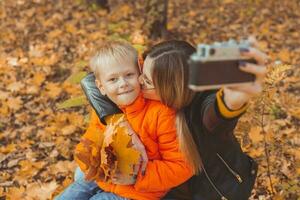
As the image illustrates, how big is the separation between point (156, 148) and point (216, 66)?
0.93m

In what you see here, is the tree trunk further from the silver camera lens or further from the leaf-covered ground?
A: the silver camera lens

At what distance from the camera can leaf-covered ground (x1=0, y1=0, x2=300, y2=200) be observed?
3586mm

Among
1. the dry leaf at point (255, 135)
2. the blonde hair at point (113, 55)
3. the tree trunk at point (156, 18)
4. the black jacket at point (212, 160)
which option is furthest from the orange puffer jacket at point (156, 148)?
the tree trunk at point (156, 18)

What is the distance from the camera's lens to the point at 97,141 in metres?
2.43

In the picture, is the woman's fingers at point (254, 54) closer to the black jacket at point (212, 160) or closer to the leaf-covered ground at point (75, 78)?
the black jacket at point (212, 160)

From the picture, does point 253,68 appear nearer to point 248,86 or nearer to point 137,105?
point 248,86

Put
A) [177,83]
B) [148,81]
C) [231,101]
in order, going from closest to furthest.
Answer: [231,101] < [177,83] < [148,81]

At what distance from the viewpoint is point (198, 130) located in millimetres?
2270

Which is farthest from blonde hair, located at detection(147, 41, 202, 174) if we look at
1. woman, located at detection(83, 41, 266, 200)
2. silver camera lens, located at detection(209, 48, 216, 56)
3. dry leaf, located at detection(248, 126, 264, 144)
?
dry leaf, located at detection(248, 126, 264, 144)

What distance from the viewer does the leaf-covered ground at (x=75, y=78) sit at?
3586 mm

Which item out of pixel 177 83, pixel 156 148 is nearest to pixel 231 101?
pixel 177 83

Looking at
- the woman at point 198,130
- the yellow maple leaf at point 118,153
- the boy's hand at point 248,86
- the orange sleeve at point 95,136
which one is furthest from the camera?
the orange sleeve at point 95,136

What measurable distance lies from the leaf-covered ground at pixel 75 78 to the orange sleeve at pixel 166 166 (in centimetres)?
66

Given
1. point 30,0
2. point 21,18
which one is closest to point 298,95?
point 21,18
